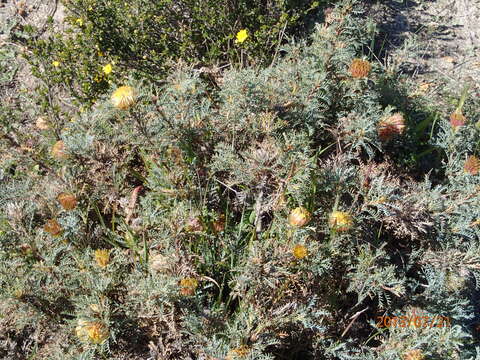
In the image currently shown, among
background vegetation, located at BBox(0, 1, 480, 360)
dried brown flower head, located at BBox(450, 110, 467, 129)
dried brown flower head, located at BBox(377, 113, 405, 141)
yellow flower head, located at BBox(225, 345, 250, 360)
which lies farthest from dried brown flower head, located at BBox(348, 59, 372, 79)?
yellow flower head, located at BBox(225, 345, 250, 360)

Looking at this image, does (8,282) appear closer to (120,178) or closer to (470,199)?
(120,178)

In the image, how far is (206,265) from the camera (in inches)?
90.2

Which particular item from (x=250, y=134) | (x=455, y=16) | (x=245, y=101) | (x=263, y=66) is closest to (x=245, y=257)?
(x=250, y=134)

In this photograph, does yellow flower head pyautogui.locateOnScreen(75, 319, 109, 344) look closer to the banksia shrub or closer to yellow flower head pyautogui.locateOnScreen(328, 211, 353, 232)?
the banksia shrub

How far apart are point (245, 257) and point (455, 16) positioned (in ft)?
11.4

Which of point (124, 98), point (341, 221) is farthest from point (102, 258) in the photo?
point (341, 221)

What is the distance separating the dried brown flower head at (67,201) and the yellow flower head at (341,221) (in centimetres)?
131

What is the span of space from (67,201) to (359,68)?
67.6 inches

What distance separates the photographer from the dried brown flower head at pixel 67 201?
7.47ft

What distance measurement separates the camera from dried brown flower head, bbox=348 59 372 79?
8.06 ft

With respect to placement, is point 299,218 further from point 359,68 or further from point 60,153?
point 60,153

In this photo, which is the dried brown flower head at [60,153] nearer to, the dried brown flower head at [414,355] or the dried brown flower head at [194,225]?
the dried brown flower head at [194,225]

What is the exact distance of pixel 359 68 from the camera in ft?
8.07

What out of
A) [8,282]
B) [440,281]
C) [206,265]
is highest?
[8,282]
